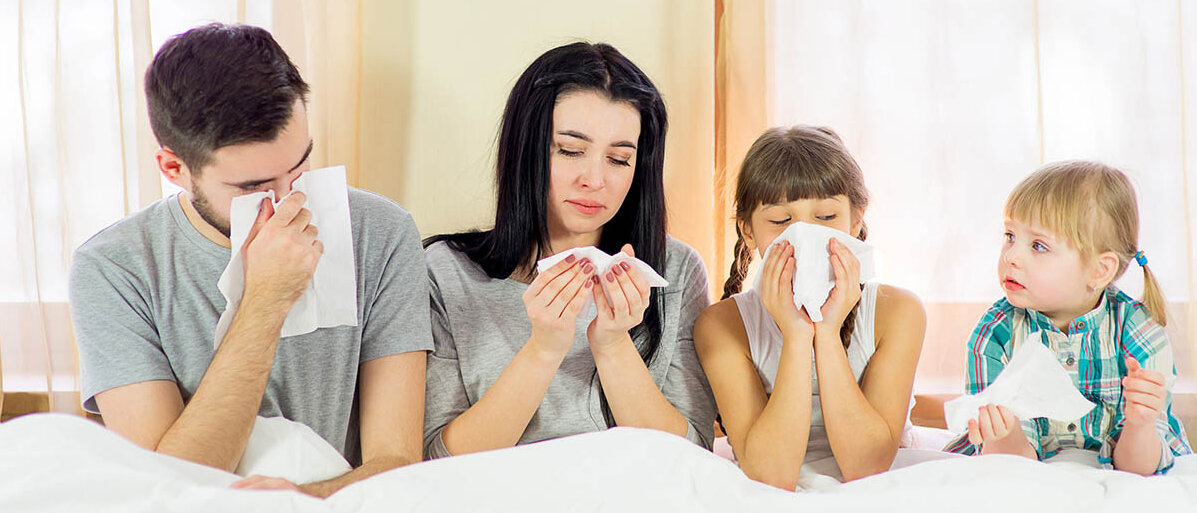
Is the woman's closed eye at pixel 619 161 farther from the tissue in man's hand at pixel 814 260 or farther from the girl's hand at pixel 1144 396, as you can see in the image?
the girl's hand at pixel 1144 396

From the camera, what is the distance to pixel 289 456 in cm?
127

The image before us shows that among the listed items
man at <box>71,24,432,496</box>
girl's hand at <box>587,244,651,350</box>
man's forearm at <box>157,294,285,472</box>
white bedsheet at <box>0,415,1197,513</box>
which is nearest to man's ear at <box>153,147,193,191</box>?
man at <box>71,24,432,496</box>

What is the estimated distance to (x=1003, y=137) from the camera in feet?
7.09

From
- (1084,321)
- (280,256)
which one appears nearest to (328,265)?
(280,256)

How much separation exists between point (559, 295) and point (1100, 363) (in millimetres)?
930

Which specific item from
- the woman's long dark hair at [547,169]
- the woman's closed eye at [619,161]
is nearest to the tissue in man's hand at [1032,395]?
the woman's long dark hair at [547,169]

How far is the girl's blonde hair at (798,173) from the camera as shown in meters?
1.54

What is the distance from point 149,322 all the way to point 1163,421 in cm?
170

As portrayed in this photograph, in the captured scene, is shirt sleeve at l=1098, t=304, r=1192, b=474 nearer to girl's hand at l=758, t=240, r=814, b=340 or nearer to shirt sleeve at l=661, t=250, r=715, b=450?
girl's hand at l=758, t=240, r=814, b=340

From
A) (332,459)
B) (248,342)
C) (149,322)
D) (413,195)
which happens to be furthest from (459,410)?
(413,195)

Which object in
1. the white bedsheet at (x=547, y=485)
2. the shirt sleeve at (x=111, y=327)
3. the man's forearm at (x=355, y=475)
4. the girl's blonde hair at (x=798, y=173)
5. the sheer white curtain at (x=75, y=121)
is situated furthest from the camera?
the sheer white curtain at (x=75, y=121)

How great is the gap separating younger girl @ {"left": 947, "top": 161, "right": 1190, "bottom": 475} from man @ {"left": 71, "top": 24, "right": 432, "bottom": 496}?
1.03 metres

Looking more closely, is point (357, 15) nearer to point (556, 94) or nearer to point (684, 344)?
point (556, 94)

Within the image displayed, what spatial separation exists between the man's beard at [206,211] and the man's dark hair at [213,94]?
5cm
